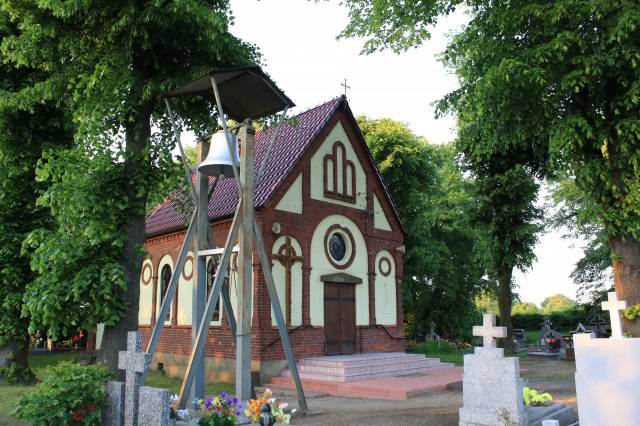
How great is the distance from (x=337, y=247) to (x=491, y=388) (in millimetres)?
10196

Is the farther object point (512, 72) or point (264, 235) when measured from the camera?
point (264, 235)

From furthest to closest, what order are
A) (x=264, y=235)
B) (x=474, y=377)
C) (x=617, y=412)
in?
(x=264, y=235), (x=474, y=377), (x=617, y=412)

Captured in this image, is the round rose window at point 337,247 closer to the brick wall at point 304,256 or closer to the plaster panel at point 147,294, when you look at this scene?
the brick wall at point 304,256

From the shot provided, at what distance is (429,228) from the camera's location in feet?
87.7

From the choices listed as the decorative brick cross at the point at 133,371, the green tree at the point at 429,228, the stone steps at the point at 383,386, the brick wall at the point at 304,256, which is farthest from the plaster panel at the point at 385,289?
the decorative brick cross at the point at 133,371

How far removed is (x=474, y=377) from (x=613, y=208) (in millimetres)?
5437

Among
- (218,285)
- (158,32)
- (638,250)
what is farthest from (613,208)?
(158,32)

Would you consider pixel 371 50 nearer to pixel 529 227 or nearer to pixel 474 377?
pixel 474 377

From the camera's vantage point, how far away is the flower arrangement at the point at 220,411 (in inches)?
247

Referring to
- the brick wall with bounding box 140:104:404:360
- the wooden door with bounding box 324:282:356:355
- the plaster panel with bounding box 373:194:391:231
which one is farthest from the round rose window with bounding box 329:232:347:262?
the plaster panel with bounding box 373:194:391:231

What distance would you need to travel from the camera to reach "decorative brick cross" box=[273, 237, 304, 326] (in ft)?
49.7

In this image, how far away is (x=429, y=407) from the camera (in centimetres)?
1034

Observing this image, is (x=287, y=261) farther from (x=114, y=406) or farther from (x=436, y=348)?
(x=436, y=348)

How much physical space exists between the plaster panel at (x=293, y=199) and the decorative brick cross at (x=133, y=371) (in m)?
8.83
